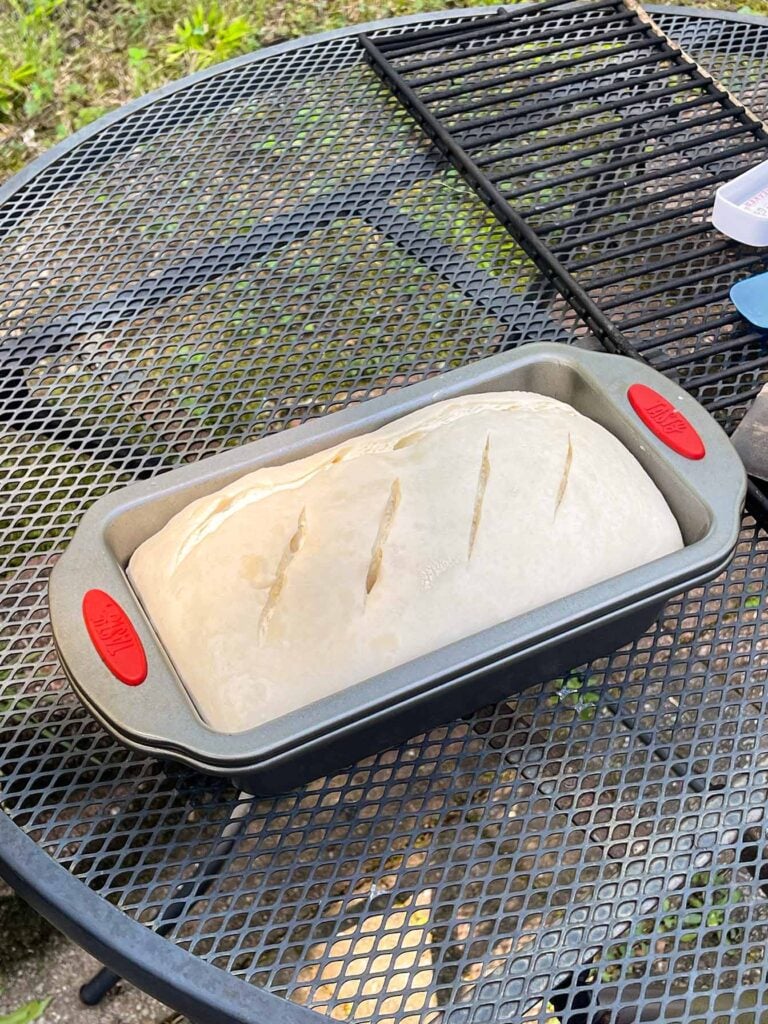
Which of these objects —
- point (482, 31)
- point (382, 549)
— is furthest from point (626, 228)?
point (382, 549)

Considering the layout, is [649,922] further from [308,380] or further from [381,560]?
[308,380]

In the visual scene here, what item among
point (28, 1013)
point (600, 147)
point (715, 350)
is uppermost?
point (600, 147)

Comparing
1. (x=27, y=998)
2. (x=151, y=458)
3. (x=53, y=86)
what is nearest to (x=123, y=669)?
(x=151, y=458)

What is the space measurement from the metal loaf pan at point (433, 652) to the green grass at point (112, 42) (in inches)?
73.4

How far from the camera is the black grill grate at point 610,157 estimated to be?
3.94 ft

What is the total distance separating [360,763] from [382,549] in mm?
181

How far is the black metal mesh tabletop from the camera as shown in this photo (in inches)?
29.9

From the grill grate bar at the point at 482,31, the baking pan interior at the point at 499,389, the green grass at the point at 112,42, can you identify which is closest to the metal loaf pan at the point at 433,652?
the baking pan interior at the point at 499,389

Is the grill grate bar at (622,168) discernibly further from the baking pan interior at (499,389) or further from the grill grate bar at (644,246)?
the baking pan interior at (499,389)

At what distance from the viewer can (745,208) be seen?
1260 mm

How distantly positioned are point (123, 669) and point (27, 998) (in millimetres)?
801

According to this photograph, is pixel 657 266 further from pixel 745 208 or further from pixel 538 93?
pixel 538 93

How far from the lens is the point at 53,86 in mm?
2615

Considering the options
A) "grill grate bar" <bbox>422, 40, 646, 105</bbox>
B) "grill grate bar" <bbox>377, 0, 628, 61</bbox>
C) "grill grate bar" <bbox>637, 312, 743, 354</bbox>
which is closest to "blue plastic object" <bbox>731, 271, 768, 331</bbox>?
"grill grate bar" <bbox>637, 312, 743, 354</bbox>
